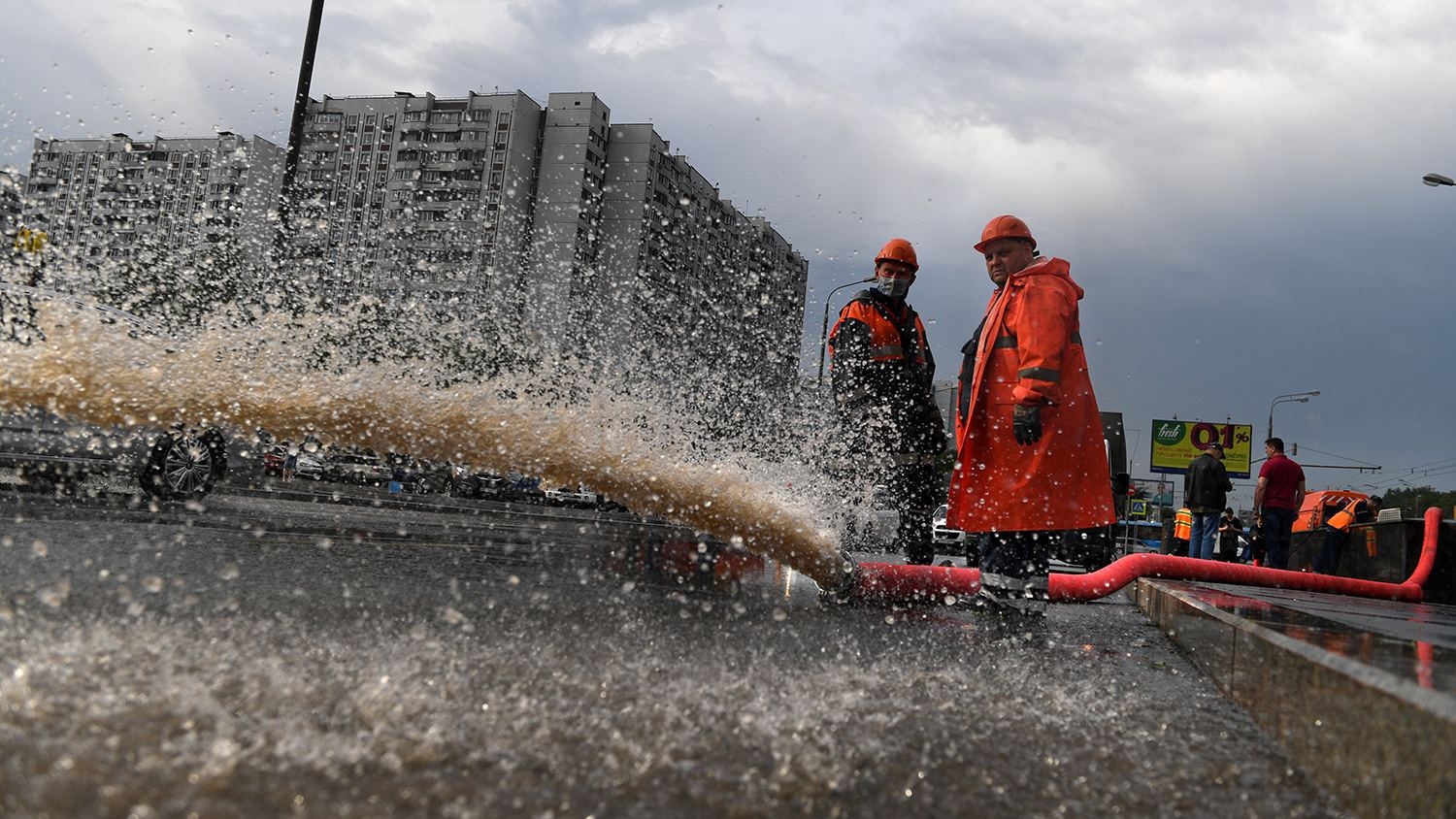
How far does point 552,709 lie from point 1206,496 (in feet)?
43.3

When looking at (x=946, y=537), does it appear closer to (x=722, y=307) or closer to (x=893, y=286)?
(x=722, y=307)

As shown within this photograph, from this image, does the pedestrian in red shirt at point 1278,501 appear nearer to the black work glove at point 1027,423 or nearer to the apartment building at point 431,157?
the black work glove at point 1027,423

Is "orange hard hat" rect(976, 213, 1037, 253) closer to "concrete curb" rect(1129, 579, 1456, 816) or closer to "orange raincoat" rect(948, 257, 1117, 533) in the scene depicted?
"orange raincoat" rect(948, 257, 1117, 533)

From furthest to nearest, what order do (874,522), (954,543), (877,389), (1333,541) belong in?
(954,543) → (1333,541) → (874,522) → (877,389)

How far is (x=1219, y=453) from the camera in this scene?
14.3 m

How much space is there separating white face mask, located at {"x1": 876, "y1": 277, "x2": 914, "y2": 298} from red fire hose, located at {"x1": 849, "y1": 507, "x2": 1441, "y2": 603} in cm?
167

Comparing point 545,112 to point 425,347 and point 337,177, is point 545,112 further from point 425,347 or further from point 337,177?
point 425,347

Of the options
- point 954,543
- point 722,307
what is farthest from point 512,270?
point 954,543

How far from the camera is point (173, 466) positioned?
9.25 meters

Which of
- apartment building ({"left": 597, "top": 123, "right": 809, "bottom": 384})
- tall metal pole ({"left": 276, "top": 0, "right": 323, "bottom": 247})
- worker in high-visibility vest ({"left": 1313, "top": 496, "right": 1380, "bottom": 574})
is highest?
tall metal pole ({"left": 276, "top": 0, "right": 323, "bottom": 247})

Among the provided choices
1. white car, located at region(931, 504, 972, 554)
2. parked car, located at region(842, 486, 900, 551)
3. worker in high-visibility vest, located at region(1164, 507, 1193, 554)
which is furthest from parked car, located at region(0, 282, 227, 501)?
worker in high-visibility vest, located at region(1164, 507, 1193, 554)

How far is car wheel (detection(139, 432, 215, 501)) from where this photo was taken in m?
9.13

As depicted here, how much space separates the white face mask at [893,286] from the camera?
6172 mm

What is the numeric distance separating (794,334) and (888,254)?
2227 millimetres
